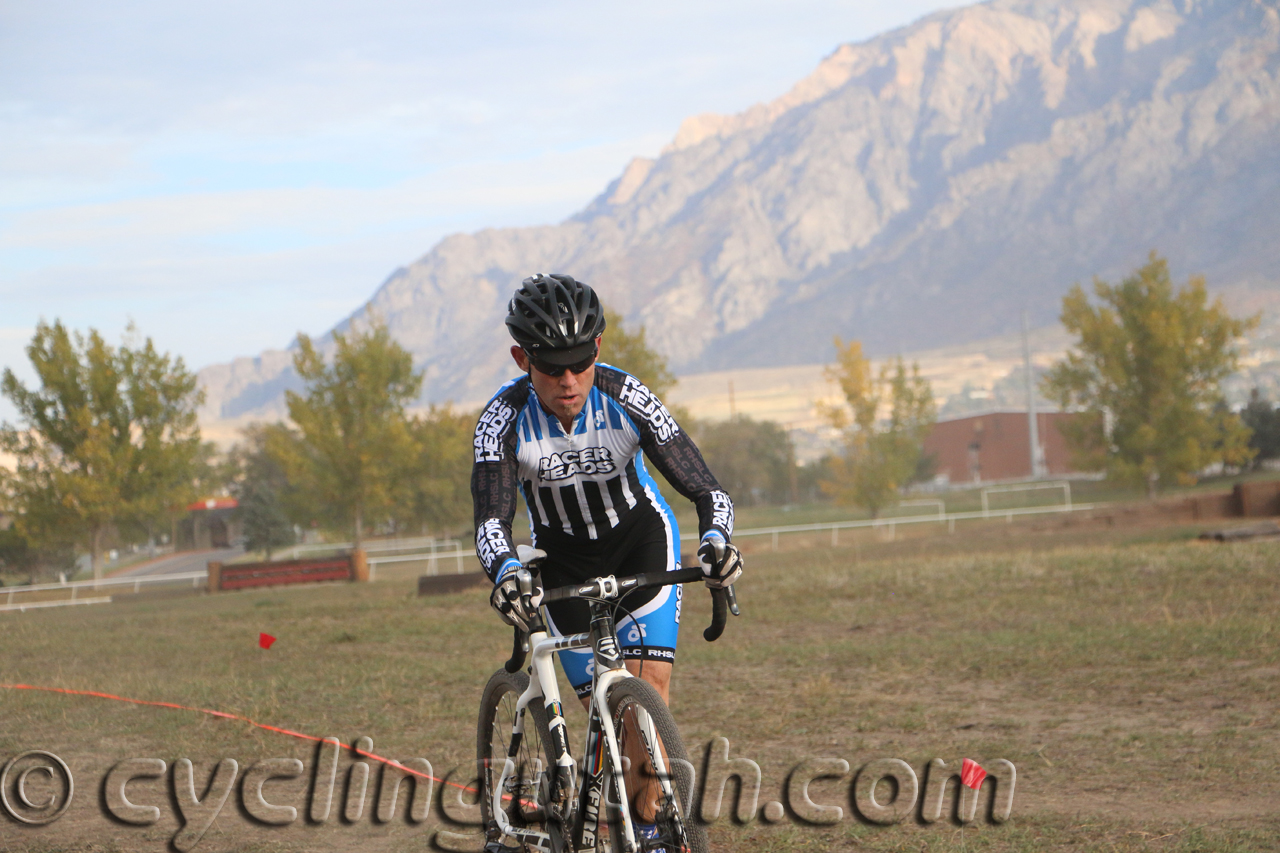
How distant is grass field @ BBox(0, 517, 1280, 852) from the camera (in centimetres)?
645

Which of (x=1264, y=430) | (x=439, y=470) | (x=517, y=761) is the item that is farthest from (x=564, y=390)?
(x=1264, y=430)

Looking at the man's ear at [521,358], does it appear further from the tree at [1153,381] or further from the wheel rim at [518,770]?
the tree at [1153,381]

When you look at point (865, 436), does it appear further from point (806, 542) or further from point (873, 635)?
point (873, 635)

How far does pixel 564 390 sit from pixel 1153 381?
47.8m

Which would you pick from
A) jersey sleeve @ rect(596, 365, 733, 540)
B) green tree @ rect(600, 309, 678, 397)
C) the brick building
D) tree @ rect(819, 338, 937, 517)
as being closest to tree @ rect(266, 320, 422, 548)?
green tree @ rect(600, 309, 678, 397)

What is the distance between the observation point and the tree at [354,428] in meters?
45.9

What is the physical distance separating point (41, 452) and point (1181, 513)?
144 feet

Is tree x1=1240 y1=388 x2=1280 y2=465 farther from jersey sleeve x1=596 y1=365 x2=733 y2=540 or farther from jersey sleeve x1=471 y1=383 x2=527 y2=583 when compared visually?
jersey sleeve x1=471 y1=383 x2=527 y2=583

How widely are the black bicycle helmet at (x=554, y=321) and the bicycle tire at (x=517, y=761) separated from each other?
62.6 inches

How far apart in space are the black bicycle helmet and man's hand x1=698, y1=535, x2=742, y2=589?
3.37 ft

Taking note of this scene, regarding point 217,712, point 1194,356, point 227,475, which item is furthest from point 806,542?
point 227,475

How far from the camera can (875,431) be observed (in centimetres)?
6031

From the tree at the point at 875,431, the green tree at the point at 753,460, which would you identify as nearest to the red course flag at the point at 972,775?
the tree at the point at 875,431

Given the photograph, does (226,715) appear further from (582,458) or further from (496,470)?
(582,458)
